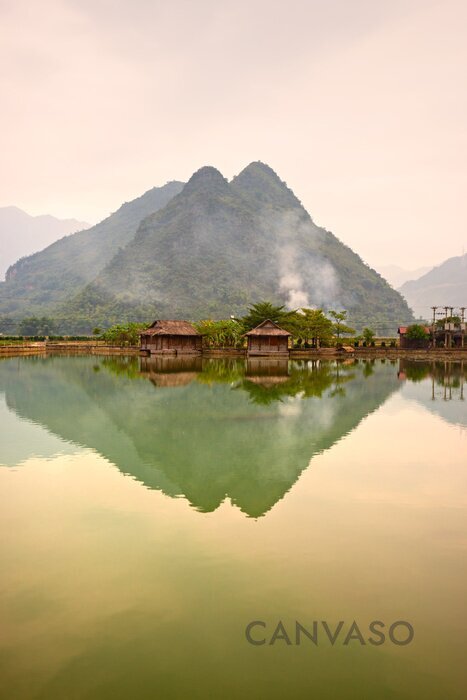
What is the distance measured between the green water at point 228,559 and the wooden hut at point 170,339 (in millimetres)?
44332

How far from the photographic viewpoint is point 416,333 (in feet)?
242

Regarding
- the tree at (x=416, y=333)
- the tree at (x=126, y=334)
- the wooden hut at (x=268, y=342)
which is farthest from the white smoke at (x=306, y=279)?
the wooden hut at (x=268, y=342)

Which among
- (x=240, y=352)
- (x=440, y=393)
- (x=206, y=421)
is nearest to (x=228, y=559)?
(x=206, y=421)

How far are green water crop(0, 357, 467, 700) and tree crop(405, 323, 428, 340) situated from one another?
5806cm

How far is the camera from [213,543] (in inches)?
333

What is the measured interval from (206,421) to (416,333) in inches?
2374

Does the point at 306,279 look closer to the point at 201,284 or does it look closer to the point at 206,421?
the point at 201,284

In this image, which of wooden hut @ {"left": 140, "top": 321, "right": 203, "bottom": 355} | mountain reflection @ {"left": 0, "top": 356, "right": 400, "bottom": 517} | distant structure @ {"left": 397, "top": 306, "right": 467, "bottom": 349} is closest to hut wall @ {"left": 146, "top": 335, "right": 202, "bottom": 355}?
wooden hut @ {"left": 140, "top": 321, "right": 203, "bottom": 355}

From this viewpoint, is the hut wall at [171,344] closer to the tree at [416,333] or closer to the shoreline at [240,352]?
the shoreline at [240,352]

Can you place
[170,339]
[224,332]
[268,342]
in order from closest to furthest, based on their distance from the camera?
[268,342] → [170,339] → [224,332]

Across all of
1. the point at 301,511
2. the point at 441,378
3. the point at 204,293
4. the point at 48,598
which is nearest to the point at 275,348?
the point at 441,378

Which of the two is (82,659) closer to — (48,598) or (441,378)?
(48,598)

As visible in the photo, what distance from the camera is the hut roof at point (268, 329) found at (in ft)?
199

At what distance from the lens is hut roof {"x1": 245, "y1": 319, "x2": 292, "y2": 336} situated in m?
60.8
